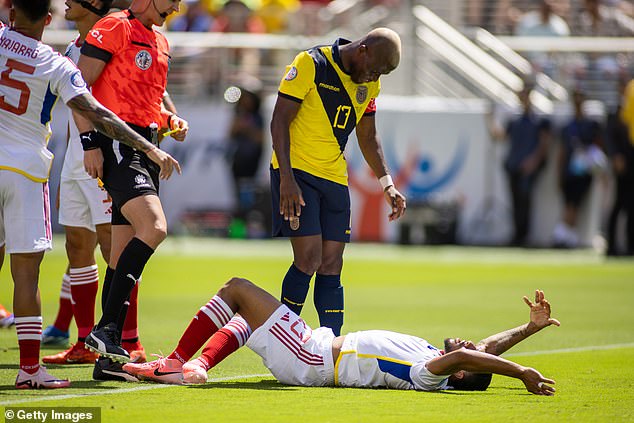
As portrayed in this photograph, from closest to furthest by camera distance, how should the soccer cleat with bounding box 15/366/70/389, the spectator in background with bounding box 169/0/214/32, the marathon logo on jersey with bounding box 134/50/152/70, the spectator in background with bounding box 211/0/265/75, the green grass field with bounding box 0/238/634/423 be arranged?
the green grass field with bounding box 0/238/634/423 → the soccer cleat with bounding box 15/366/70/389 → the marathon logo on jersey with bounding box 134/50/152/70 → the spectator in background with bounding box 211/0/265/75 → the spectator in background with bounding box 169/0/214/32

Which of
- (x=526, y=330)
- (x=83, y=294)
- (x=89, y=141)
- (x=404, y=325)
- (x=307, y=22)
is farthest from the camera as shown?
(x=307, y=22)

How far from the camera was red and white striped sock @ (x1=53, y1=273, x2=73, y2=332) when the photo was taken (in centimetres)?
1021

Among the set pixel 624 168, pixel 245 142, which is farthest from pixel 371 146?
pixel 245 142

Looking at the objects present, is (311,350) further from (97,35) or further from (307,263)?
(97,35)

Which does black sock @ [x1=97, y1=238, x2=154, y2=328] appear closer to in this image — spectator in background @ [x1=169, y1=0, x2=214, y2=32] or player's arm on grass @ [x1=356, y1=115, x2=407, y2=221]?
player's arm on grass @ [x1=356, y1=115, x2=407, y2=221]

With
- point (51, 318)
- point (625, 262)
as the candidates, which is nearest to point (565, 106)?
point (625, 262)

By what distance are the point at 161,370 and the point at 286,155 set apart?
176cm

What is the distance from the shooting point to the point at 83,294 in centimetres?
945

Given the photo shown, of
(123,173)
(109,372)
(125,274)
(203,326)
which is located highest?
(123,173)

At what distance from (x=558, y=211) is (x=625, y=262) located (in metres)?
2.93

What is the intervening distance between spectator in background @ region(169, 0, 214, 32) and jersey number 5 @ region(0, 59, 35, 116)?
18.8 metres

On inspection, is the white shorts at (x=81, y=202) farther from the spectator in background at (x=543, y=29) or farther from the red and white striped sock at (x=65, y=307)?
the spectator in background at (x=543, y=29)

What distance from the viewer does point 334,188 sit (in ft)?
29.0

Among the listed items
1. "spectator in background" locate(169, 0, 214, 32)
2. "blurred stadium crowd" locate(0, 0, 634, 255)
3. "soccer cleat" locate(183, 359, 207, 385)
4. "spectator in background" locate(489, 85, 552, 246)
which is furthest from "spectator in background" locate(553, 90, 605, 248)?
"soccer cleat" locate(183, 359, 207, 385)
